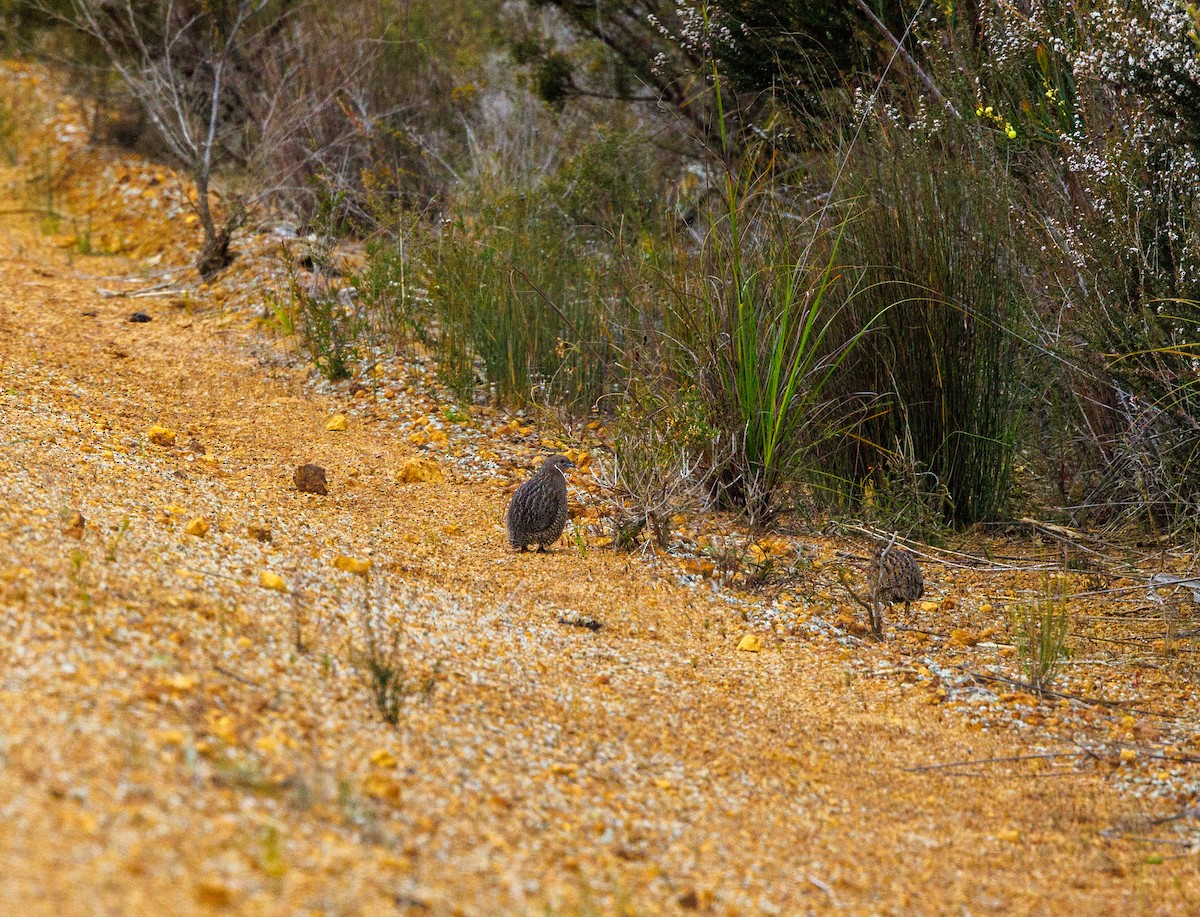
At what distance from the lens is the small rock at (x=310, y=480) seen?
4426 millimetres

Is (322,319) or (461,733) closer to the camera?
(461,733)

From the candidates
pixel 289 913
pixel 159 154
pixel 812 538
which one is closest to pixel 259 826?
pixel 289 913

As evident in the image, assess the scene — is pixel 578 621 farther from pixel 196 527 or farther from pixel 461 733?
pixel 196 527

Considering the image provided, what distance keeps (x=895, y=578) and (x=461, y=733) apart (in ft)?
6.00

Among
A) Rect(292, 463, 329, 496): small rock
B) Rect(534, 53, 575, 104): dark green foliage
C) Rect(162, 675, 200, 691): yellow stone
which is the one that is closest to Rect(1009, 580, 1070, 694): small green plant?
Rect(162, 675, 200, 691): yellow stone

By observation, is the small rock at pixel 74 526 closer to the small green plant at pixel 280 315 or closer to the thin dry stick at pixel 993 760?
the thin dry stick at pixel 993 760

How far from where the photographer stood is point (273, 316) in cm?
654

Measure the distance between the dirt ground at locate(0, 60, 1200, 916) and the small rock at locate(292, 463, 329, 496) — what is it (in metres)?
0.08

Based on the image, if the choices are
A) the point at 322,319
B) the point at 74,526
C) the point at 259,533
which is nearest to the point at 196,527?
the point at 259,533

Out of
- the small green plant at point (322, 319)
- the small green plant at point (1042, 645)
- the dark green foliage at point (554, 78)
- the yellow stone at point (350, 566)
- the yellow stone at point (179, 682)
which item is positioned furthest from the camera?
the dark green foliage at point (554, 78)

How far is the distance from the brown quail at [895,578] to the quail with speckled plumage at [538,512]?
1.04 m

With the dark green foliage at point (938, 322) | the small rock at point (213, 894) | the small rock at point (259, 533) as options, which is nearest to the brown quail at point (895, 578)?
the dark green foliage at point (938, 322)

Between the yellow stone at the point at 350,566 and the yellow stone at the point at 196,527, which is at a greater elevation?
the yellow stone at the point at 196,527

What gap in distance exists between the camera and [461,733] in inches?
104
